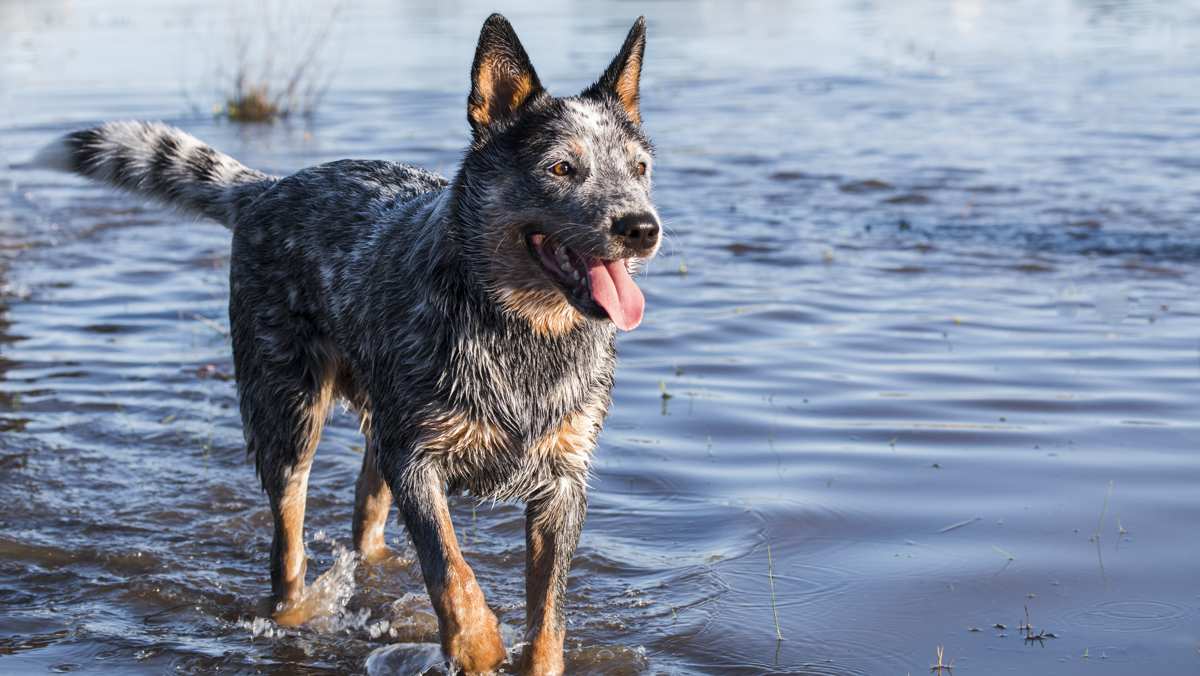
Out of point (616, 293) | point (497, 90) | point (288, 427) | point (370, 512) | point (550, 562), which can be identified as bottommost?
point (370, 512)

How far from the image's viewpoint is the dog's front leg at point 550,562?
4184mm

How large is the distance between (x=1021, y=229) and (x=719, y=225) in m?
2.34

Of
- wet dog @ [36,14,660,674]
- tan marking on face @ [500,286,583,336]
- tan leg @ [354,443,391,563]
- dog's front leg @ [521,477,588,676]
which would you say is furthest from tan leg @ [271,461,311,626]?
tan marking on face @ [500,286,583,336]

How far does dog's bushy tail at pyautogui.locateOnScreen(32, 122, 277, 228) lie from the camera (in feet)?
17.9

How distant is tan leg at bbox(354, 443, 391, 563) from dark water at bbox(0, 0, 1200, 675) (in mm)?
129

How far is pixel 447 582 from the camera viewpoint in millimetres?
3951

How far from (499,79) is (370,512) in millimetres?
1987

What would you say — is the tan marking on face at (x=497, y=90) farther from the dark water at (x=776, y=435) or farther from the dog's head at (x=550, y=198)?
the dark water at (x=776, y=435)

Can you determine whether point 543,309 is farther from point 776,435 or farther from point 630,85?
point 776,435

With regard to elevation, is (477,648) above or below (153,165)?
below

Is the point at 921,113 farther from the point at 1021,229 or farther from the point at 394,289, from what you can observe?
the point at 394,289

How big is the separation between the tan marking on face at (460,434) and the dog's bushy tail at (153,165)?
A: 6.08ft

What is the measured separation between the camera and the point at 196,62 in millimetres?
22297

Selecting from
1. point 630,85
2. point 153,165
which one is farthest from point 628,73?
point 153,165
